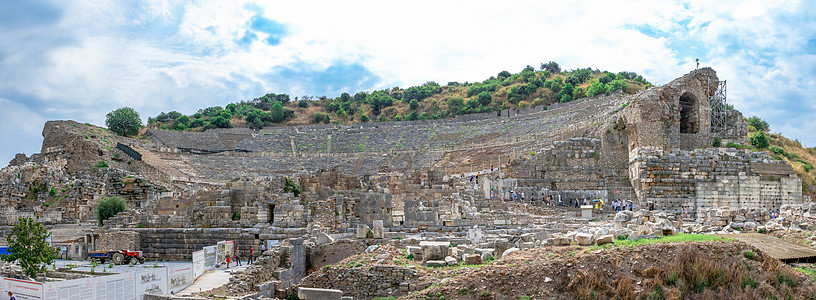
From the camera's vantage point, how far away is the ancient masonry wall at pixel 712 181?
2448 centimetres

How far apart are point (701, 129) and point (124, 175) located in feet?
98.2

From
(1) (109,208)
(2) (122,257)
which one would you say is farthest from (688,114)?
(1) (109,208)

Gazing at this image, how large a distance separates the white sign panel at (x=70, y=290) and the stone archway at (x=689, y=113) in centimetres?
2869

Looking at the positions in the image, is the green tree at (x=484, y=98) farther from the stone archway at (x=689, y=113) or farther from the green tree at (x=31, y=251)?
the green tree at (x=31, y=251)

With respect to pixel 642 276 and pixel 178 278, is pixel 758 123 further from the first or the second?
pixel 178 278

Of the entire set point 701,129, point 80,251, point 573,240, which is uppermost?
point 701,129

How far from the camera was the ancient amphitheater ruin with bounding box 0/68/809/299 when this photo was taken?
543 inches

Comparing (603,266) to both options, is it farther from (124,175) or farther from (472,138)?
(472,138)

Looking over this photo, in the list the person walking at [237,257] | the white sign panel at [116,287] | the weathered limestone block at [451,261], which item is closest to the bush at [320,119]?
the person walking at [237,257]

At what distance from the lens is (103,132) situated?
49344 millimetres

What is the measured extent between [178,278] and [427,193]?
29.6 ft

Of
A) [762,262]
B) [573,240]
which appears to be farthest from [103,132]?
[762,262]

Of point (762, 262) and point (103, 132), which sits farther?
point (103, 132)

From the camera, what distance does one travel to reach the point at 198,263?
46.2 feet
